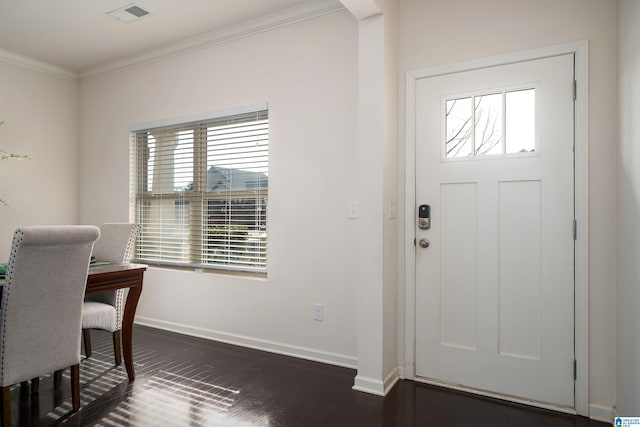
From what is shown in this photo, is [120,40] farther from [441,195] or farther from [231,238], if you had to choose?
[441,195]

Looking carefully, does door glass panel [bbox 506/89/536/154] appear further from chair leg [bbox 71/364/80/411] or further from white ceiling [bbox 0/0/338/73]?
chair leg [bbox 71/364/80/411]

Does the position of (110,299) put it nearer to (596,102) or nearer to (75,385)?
(75,385)

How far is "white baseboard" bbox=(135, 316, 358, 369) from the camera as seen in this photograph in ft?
9.19

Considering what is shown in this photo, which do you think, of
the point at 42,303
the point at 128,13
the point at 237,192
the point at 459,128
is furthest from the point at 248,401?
the point at 128,13

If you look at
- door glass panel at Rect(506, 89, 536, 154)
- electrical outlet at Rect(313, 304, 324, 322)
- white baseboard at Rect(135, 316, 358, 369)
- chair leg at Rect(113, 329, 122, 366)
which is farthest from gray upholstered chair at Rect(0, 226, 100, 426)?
door glass panel at Rect(506, 89, 536, 154)

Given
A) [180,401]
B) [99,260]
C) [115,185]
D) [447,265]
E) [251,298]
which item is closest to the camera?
[180,401]

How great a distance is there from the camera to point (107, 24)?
3.24 m

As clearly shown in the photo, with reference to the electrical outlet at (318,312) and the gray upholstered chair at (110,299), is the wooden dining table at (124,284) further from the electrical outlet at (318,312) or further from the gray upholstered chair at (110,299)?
the electrical outlet at (318,312)

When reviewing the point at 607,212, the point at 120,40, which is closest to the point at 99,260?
the point at 120,40

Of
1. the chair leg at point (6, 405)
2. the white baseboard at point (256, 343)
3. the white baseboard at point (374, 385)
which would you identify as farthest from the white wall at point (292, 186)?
the chair leg at point (6, 405)

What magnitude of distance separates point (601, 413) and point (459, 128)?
1773 millimetres

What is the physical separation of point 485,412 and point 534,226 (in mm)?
1087

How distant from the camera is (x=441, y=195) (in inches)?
98.3

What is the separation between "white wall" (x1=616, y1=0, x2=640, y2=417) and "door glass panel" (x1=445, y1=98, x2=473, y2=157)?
75 cm
